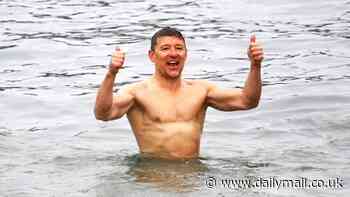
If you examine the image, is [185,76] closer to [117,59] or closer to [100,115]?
[100,115]

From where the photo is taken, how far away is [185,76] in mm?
15578

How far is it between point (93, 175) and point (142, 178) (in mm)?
576

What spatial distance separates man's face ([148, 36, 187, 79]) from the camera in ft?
33.2

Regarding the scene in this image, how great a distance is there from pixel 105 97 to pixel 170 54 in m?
0.87

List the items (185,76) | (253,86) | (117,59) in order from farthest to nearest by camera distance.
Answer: (185,76) → (253,86) → (117,59)

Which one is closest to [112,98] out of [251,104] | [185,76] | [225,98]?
[225,98]

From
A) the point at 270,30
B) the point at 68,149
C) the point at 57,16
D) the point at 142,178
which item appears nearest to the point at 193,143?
the point at 142,178

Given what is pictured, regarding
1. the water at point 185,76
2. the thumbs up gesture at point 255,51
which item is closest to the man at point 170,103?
the water at point 185,76

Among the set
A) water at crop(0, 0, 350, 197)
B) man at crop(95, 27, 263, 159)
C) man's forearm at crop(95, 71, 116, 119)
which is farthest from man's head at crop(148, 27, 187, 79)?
water at crop(0, 0, 350, 197)

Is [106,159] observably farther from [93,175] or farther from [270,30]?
[270,30]

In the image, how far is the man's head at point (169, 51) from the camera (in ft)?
33.2

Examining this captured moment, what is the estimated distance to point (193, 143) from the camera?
10.5m

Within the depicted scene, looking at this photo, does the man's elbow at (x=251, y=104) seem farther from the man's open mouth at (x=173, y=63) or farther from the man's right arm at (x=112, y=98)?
the man's right arm at (x=112, y=98)

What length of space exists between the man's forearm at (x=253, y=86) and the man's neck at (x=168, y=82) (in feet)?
2.36
